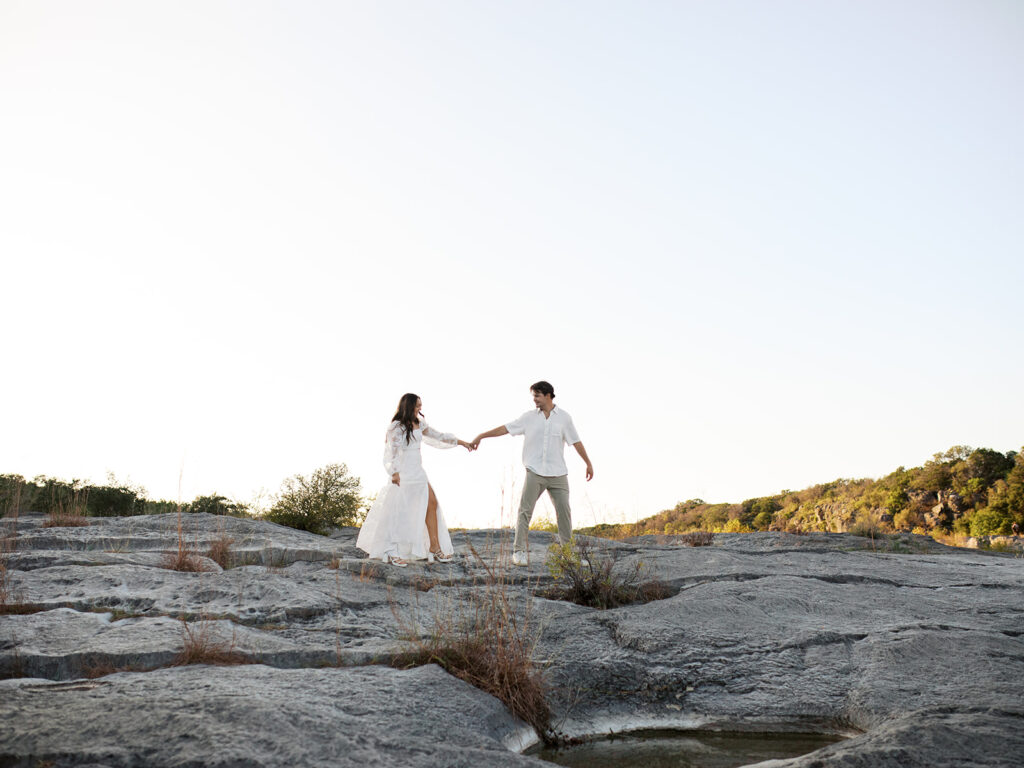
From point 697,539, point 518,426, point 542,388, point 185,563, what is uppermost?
point 542,388

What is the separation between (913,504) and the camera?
83.7ft

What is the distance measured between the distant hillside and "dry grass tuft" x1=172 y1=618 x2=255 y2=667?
51.3 ft

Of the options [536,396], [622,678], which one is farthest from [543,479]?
[622,678]

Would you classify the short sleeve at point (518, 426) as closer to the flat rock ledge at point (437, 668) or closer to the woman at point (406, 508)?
the woman at point (406, 508)

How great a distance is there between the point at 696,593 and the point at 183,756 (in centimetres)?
444

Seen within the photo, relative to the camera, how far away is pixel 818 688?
169 inches

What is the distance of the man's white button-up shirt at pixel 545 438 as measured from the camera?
8984 millimetres

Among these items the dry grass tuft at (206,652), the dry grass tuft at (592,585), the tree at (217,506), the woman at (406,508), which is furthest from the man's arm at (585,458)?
the tree at (217,506)

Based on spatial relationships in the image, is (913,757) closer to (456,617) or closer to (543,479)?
(456,617)

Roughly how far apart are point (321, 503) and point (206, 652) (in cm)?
1081

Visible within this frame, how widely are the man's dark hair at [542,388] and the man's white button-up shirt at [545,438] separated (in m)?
0.23

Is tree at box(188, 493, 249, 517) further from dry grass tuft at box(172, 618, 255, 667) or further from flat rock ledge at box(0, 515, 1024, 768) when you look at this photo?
dry grass tuft at box(172, 618, 255, 667)

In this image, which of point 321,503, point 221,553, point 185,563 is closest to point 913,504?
point 321,503

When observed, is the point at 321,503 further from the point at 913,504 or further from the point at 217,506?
the point at 913,504
